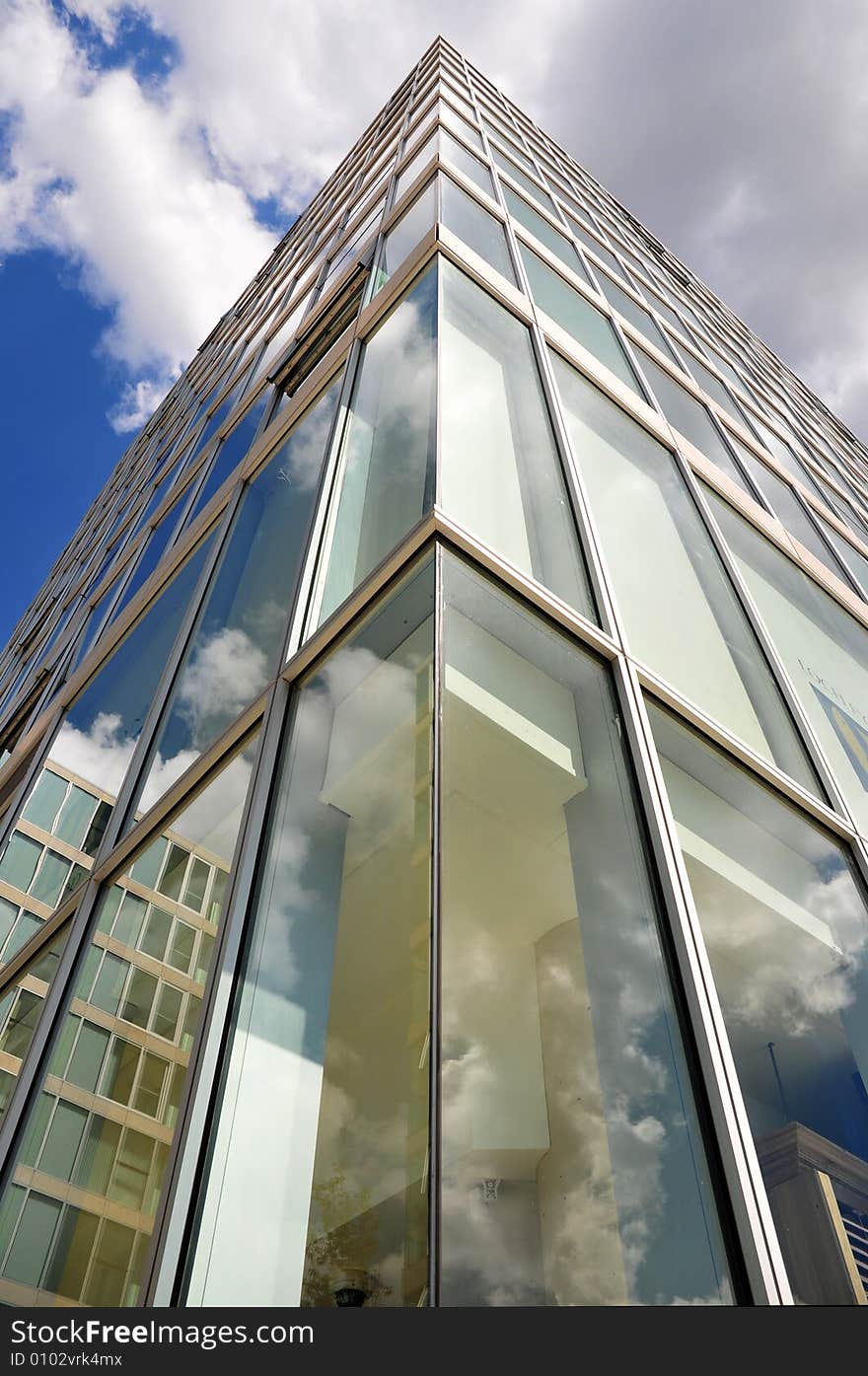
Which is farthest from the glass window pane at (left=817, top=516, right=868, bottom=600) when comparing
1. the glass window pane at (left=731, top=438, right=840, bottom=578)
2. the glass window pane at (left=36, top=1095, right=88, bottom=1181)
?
the glass window pane at (left=36, top=1095, right=88, bottom=1181)

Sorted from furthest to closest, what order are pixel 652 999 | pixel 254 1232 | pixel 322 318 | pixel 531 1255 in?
pixel 322 318 → pixel 652 999 → pixel 254 1232 → pixel 531 1255

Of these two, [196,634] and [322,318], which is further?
[322,318]

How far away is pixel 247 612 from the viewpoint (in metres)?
6.49

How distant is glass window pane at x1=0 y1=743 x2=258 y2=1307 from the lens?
383cm

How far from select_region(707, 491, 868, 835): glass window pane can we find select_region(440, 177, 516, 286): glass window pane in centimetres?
304

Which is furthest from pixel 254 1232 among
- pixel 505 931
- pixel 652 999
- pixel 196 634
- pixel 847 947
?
pixel 196 634

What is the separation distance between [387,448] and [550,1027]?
4.06m

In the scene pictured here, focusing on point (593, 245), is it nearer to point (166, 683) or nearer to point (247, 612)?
point (247, 612)

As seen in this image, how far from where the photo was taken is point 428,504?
A: 5.19 m

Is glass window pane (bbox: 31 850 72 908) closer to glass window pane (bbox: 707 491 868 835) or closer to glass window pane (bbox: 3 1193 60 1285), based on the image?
glass window pane (bbox: 3 1193 60 1285)

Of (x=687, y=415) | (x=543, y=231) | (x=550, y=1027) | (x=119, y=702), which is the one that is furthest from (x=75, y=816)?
(x=543, y=231)

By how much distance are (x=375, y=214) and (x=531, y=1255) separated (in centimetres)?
1134
